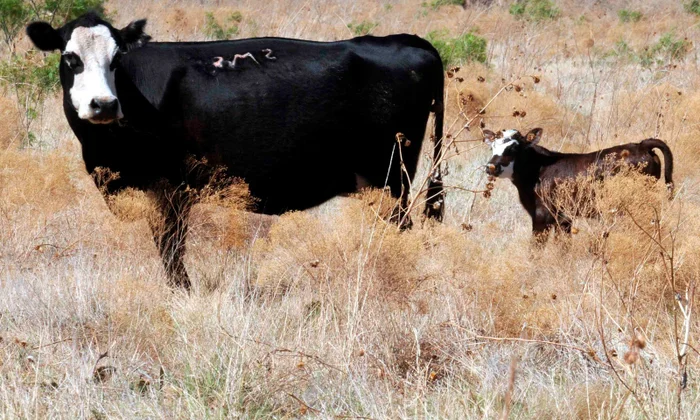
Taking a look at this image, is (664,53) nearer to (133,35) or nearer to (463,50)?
(463,50)

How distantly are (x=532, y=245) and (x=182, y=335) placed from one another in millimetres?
3295

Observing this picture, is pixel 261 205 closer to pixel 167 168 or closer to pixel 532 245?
pixel 167 168

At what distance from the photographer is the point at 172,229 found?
5.79 m

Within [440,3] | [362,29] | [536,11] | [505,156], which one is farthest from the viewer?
[440,3]

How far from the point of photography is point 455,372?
162 inches

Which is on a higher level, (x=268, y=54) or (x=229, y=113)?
(x=268, y=54)

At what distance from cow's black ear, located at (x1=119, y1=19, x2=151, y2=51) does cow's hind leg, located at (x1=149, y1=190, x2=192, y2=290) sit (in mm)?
953

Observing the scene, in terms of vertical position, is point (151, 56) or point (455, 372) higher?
point (151, 56)

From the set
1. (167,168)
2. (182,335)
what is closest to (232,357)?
(182,335)

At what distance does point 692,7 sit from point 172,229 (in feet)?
81.5

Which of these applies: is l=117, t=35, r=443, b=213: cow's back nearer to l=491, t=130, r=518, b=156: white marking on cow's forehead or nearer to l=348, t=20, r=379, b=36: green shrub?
l=491, t=130, r=518, b=156: white marking on cow's forehead

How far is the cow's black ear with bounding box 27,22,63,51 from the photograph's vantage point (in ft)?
18.1

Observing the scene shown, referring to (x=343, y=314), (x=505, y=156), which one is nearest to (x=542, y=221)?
(x=505, y=156)

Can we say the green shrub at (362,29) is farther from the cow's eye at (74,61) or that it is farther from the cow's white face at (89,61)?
the cow's eye at (74,61)
